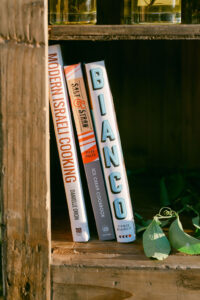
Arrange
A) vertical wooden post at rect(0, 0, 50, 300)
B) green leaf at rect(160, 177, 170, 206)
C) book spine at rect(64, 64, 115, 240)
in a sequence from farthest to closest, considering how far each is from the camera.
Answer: green leaf at rect(160, 177, 170, 206) < book spine at rect(64, 64, 115, 240) < vertical wooden post at rect(0, 0, 50, 300)

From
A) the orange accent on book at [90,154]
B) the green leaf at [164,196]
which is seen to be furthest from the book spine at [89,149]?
the green leaf at [164,196]

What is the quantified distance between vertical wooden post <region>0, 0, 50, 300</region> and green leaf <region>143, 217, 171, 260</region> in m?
0.17

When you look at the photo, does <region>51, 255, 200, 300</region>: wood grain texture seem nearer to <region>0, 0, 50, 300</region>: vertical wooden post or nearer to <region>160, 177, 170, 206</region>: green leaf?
<region>0, 0, 50, 300</region>: vertical wooden post

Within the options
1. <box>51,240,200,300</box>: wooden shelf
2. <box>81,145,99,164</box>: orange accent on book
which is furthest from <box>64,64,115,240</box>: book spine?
<box>51,240,200,300</box>: wooden shelf

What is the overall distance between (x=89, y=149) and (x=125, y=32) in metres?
0.22

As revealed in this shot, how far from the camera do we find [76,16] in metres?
0.74

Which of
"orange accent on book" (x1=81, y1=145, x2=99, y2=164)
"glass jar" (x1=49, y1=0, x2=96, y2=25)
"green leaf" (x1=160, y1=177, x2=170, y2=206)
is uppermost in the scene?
"glass jar" (x1=49, y1=0, x2=96, y2=25)

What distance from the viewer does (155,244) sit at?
26.8 inches

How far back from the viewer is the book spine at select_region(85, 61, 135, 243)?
718 millimetres

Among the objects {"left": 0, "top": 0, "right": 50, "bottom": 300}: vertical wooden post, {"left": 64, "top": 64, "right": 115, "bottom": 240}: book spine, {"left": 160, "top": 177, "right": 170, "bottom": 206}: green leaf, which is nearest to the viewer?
{"left": 0, "top": 0, "right": 50, "bottom": 300}: vertical wooden post

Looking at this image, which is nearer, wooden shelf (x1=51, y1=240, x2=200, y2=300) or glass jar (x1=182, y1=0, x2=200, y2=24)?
wooden shelf (x1=51, y1=240, x2=200, y2=300)

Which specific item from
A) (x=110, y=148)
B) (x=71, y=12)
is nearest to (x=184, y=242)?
(x=110, y=148)

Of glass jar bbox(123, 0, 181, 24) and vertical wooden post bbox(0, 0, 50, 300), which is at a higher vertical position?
glass jar bbox(123, 0, 181, 24)

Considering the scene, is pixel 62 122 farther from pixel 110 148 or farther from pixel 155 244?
pixel 155 244
